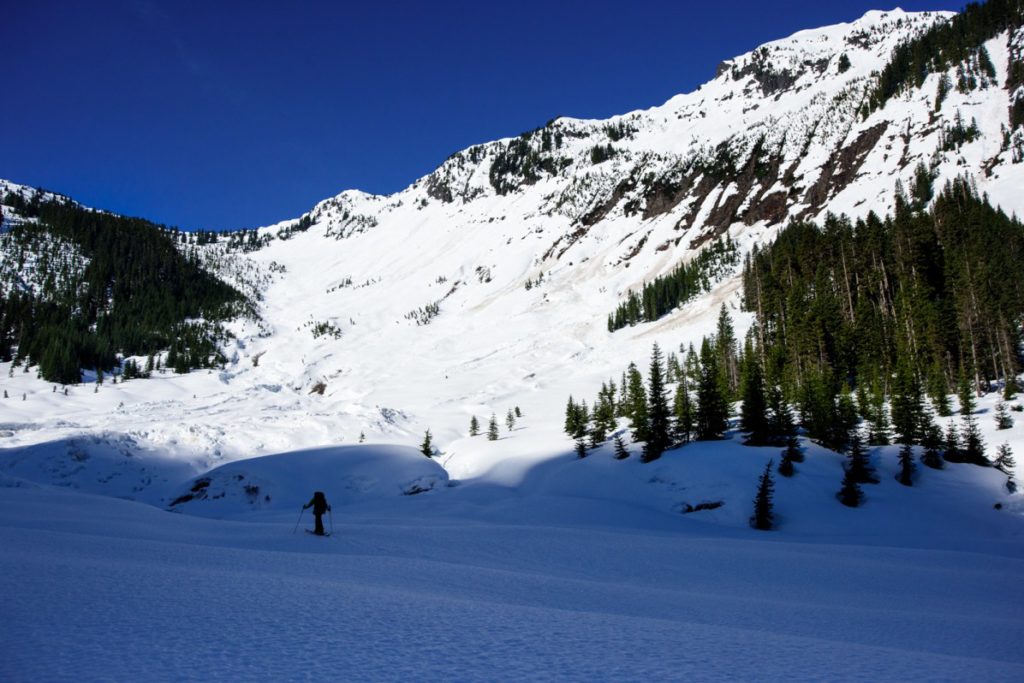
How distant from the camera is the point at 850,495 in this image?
25.9m

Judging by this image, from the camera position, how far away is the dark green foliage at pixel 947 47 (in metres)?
127

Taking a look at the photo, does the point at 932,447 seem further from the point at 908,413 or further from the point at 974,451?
the point at 908,413

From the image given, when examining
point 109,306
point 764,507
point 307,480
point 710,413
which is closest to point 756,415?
point 710,413

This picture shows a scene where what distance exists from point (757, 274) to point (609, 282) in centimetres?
5295

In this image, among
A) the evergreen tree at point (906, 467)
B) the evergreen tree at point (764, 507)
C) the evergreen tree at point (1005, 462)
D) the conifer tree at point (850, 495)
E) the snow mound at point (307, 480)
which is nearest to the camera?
the evergreen tree at point (764, 507)

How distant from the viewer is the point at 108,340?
129 m

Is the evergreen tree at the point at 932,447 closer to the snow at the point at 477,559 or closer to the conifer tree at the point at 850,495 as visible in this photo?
the snow at the point at 477,559

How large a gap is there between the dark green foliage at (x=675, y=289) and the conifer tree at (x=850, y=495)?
8210cm

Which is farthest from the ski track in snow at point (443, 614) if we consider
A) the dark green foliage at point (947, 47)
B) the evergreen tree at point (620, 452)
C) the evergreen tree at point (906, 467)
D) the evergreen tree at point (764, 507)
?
the dark green foliage at point (947, 47)

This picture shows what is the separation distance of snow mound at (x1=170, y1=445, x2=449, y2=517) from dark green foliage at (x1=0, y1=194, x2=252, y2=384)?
108104 millimetres

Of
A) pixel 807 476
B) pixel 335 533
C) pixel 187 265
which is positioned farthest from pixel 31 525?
pixel 187 265

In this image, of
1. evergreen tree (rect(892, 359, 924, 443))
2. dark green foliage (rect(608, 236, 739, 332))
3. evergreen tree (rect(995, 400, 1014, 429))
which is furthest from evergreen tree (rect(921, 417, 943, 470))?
dark green foliage (rect(608, 236, 739, 332))

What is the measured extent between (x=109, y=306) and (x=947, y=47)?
23834 centimetres

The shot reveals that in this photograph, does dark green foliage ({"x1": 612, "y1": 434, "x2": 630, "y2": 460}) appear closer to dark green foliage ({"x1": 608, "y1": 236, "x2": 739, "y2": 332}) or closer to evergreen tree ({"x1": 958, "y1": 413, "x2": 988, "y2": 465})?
evergreen tree ({"x1": 958, "y1": 413, "x2": 988, "y2": 465})
